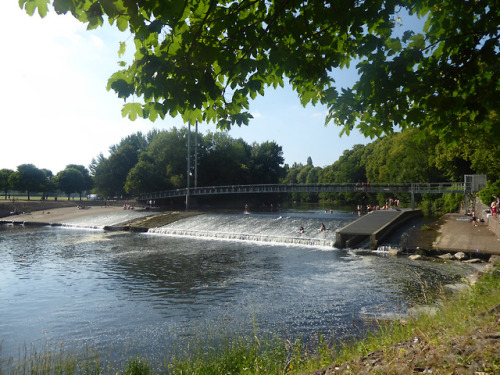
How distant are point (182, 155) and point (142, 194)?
32.9 feet

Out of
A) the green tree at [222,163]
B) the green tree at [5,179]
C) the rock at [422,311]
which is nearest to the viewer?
the rock at [422,311]

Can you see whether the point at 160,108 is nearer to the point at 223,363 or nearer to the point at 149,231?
the point at 223,363

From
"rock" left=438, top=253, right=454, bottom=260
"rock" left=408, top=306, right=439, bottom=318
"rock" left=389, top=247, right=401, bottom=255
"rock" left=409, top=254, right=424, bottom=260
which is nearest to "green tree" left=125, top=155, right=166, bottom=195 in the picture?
"rock" left=389, top=247, right=401, bottom=255

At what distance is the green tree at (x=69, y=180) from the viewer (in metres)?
79.6

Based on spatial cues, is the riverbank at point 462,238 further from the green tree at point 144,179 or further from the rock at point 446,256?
the green tree at point 144,179

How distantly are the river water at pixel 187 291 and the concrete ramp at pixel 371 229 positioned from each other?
1.00 meters

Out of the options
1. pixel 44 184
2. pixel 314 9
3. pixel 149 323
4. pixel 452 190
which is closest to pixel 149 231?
pixel 149 323

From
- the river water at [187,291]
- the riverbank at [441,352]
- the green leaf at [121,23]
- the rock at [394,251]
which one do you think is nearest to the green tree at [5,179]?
the river water at [187,291]

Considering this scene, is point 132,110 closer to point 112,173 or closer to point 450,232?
point 450,232

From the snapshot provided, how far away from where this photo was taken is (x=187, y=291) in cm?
1304

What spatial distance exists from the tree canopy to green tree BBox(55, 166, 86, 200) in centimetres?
8250

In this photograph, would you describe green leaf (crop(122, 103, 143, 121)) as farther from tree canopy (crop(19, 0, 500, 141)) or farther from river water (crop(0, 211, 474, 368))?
river water (crop(0, 211, 474, 368))

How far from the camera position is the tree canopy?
424 cm

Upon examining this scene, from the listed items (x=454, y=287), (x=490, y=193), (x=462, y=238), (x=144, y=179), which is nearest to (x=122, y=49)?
(x=454, y=287)
